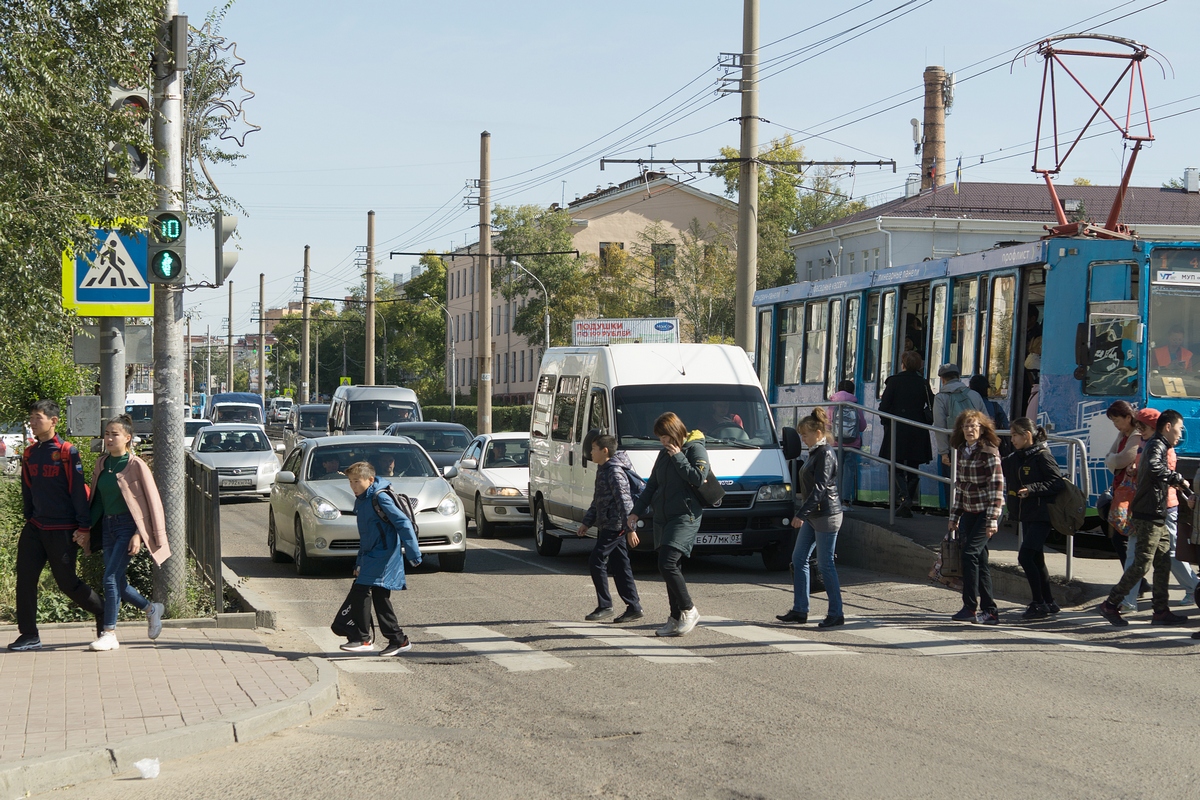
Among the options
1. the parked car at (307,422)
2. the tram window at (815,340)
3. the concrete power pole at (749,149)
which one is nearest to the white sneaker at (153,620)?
the tram window at (815,340)

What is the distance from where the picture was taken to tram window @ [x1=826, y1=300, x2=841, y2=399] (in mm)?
21203

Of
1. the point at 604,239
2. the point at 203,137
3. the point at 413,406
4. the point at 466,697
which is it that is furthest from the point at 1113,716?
the point at 604,239

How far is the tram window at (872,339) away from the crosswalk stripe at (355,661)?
1069 cm

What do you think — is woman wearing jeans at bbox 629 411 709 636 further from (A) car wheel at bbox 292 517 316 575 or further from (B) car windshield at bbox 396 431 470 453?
(B) car windshield at bbox 396 431 470 453

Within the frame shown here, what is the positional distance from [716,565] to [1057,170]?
641 centimetres

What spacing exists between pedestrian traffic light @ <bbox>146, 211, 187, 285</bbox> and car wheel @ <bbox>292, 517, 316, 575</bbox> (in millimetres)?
5101

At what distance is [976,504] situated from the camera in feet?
37.6

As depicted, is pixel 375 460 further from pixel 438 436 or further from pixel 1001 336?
pixel 438 436

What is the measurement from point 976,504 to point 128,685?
6.55 metres

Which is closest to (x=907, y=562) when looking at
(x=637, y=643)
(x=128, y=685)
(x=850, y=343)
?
(x=637, y=643)

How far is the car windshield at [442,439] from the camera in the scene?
26.8 meters

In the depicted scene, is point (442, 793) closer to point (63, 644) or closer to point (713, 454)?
point (63, 644)

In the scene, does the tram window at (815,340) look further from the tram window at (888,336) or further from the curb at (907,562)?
the curb at (907,562)

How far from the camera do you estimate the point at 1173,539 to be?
38.1 ft
